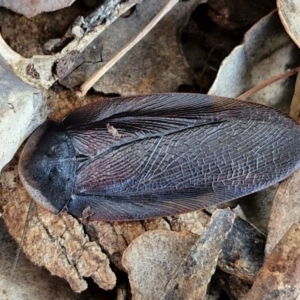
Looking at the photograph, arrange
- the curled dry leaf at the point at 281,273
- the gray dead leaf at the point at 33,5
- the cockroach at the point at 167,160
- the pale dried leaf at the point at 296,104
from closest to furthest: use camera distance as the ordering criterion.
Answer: the curled dry leaf at the point at 281,273 → the gray dead leaf at the point at 33,5 → the cockroach at the point at 167,160 → the pale dried leaf at the point at 296,104

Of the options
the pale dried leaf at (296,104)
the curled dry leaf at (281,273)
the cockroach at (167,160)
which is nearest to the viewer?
the curled dry leaf at (281,273)

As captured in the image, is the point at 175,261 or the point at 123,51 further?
the point at 123,51

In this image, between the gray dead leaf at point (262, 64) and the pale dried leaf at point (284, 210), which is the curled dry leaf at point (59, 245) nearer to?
the pale dried leaf at point (284, 210)

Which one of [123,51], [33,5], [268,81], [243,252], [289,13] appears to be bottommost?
[243,252]

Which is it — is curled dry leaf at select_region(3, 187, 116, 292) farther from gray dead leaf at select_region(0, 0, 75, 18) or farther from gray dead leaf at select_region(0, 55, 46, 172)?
gray dead leaf at select_region(0, 0, 75, 18)

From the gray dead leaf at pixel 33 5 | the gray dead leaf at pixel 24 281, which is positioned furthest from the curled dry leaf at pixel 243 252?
the gray dead leaf at pixel 33 5

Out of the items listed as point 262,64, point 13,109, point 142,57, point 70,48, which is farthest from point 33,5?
point 262,64

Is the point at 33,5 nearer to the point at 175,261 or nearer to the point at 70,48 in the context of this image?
the point at 70,48

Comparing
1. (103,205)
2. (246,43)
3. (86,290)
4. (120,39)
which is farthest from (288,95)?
(86,290)
